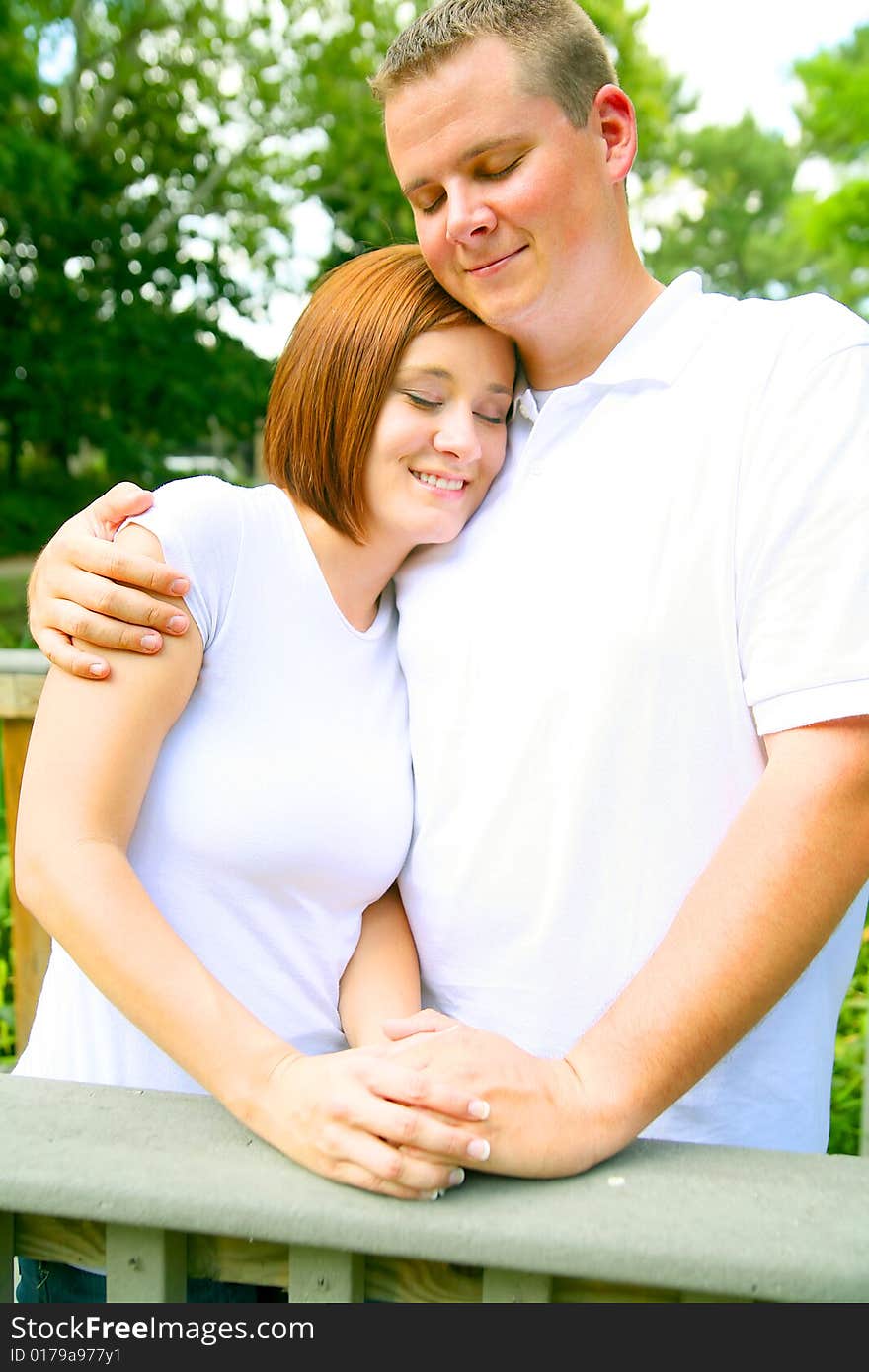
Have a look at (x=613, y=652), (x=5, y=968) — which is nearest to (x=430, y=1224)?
(x=613, y=652)

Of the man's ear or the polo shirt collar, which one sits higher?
the man's ear

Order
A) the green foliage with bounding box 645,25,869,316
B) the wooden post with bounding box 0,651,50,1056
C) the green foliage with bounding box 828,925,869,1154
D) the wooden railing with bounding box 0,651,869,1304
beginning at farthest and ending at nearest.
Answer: the green foliage with bounding box 645,25,869,316
the green foliage with bounding box 828,925,869,1154
the wooden post with bounding box 0,651,50,1056
the wooden railing with bounding box 0,651,869,1304

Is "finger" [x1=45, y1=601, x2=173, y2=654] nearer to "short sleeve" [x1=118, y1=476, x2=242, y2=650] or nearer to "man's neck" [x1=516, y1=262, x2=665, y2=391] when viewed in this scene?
"short sleeve" [x1=118, y1=476, x2=242, y2=650]

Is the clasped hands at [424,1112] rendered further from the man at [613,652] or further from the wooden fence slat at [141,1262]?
the wooden fence slat at [141,1262]

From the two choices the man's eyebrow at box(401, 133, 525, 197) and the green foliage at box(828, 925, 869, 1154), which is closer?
the man's eyebrow at box(401, 133, 525, 197)

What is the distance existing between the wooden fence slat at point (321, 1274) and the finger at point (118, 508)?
935 mm

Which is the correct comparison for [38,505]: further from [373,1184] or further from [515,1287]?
[515,1287]

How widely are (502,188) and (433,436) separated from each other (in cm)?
35

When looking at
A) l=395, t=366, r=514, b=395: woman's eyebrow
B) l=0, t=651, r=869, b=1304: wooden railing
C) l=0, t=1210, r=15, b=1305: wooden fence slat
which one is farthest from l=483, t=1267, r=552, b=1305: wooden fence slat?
l=395, t=366, r=514, b=395: woman's eyebrow

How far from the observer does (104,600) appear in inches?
61.5

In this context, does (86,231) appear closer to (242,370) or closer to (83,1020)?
(242,370)

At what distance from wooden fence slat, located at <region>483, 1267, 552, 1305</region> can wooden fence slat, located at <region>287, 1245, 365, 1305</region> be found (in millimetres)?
126

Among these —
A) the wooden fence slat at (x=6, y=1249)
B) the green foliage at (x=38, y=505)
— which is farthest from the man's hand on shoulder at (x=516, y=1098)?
the green foliage at (x=38, y=505)

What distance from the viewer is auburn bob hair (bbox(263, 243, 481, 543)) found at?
1.83 m
